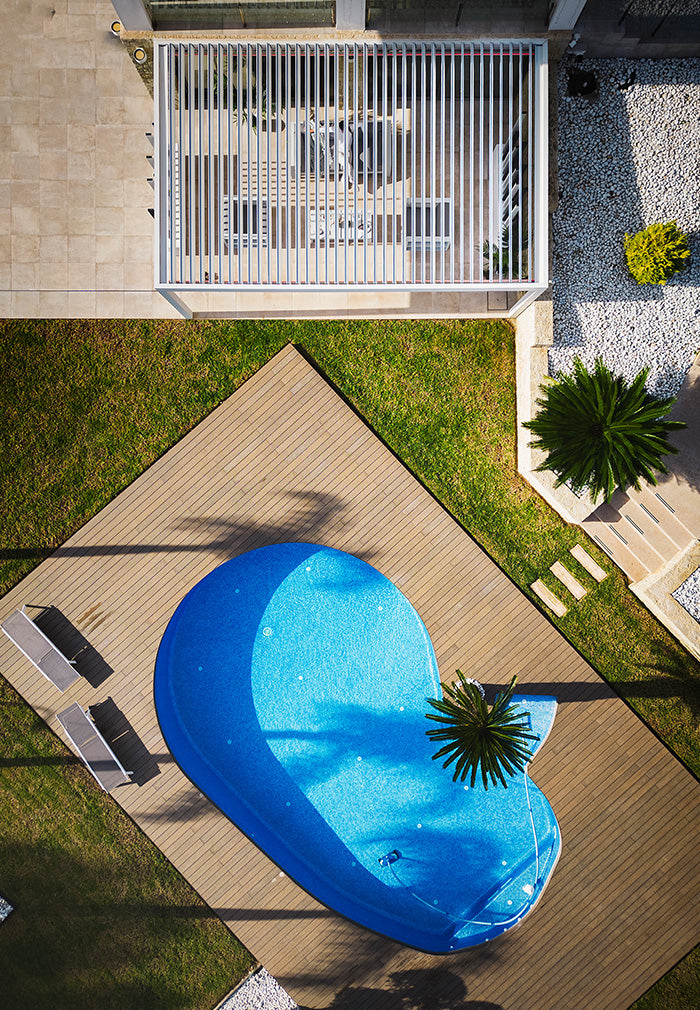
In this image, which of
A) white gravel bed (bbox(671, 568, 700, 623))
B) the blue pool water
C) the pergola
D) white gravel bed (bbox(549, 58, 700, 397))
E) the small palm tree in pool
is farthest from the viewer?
the blue pool water

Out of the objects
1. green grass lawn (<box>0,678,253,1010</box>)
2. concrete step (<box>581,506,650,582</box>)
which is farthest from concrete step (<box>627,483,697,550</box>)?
green grass lawn (<box>0,678,253,1010</box>)

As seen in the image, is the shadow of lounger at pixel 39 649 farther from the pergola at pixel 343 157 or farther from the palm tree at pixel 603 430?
the palm tree at pixel 603 430

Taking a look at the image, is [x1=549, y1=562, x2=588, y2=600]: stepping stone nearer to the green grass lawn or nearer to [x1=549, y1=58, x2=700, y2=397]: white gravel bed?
[x1=549, y1=58, x2=700, y2=397]: white gravel bed

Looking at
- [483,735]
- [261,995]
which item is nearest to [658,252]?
[483,735]

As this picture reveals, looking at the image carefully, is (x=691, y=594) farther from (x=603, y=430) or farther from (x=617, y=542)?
(x=603, y=430)

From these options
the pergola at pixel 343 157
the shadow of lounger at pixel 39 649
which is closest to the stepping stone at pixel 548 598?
the pergola at pixel 343 157

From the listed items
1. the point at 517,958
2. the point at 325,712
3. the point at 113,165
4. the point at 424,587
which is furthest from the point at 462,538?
the point at 113,165
